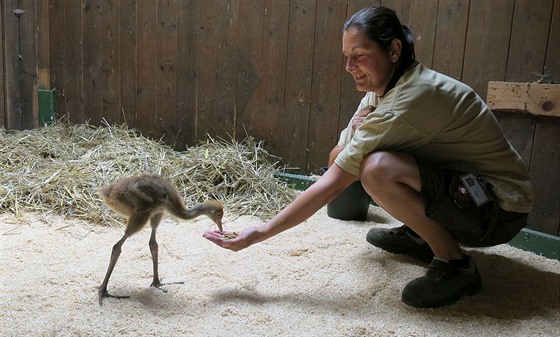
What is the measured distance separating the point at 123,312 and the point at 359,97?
88.4 inches

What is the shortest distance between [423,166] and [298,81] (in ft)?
6.03

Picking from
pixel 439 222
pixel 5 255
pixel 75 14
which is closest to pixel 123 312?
pixel 5 255

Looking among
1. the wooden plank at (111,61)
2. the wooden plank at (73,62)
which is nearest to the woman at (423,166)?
the wooden plank at (111,61)

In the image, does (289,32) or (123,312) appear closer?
(123,312)

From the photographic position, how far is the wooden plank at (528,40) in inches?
114

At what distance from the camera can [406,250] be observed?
2.76 meters

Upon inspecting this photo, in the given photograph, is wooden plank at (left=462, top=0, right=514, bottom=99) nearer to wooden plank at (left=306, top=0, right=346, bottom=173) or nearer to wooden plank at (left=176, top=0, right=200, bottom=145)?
wooden plank at (left=306, top=0, right=346, bottom=173)

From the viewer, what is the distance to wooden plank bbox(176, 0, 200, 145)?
14.0 feet

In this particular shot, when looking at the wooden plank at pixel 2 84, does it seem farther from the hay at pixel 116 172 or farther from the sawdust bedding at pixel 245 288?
the sawdust bedding at pixel 245 288

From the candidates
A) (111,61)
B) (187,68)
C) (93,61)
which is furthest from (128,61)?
(187,68)

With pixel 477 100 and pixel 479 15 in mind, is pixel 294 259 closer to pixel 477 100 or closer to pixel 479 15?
pixel 477 100

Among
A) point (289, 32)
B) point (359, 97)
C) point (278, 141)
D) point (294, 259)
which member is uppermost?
point (289, 32)

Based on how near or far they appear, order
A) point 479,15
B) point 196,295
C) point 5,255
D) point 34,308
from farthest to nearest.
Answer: point 479,15
point 5,255
point 196,295
point 34,308

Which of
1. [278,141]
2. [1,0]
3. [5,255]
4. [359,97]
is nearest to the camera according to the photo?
[5,255]
